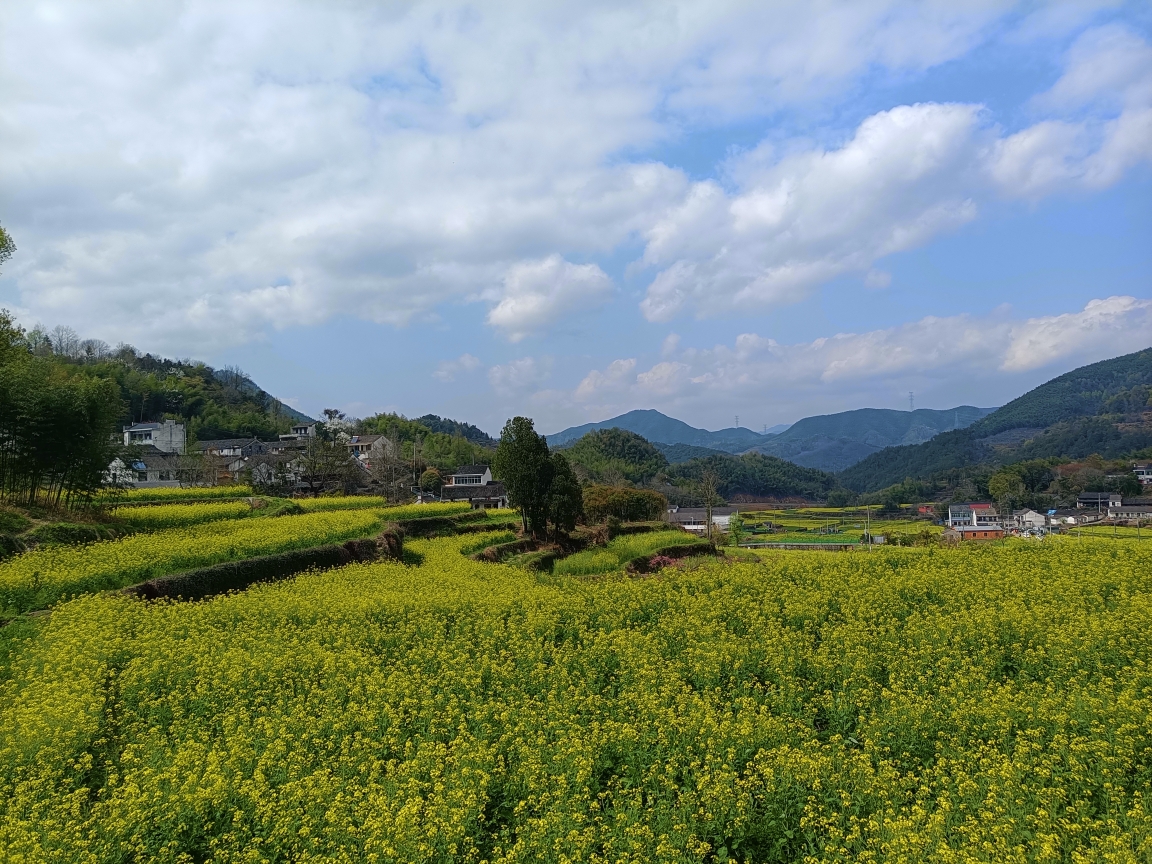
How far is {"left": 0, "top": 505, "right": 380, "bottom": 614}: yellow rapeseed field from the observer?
44.4ft

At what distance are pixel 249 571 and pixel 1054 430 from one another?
142 metres

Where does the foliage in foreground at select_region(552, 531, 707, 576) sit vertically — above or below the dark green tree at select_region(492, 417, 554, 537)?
below

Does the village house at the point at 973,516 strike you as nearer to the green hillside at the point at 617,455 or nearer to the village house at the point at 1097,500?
the village house at the point at 1097,500

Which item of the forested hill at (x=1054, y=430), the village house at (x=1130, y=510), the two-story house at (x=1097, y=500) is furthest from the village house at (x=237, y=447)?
the forested hill at (x=1054, y=430)

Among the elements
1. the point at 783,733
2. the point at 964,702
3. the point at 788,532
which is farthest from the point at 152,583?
the point at 788,532

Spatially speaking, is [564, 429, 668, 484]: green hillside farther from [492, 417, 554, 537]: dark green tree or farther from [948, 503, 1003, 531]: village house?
[492, 417, 554, 537]: dark green tree

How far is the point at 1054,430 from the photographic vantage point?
12300 centimetres

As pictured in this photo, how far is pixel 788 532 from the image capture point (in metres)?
65.5

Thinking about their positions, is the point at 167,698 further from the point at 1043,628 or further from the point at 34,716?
the point at 1043,628

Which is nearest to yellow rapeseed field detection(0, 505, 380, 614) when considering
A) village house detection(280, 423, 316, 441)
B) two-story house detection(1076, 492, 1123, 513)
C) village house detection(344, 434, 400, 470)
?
village house detection(344, 434, 400, 470)

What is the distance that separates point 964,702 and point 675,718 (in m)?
3.44

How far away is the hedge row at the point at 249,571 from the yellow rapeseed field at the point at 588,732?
1578mm

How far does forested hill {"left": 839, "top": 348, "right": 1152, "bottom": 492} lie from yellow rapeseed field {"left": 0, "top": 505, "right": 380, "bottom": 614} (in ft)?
353

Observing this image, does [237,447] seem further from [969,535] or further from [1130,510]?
[1130,510]
